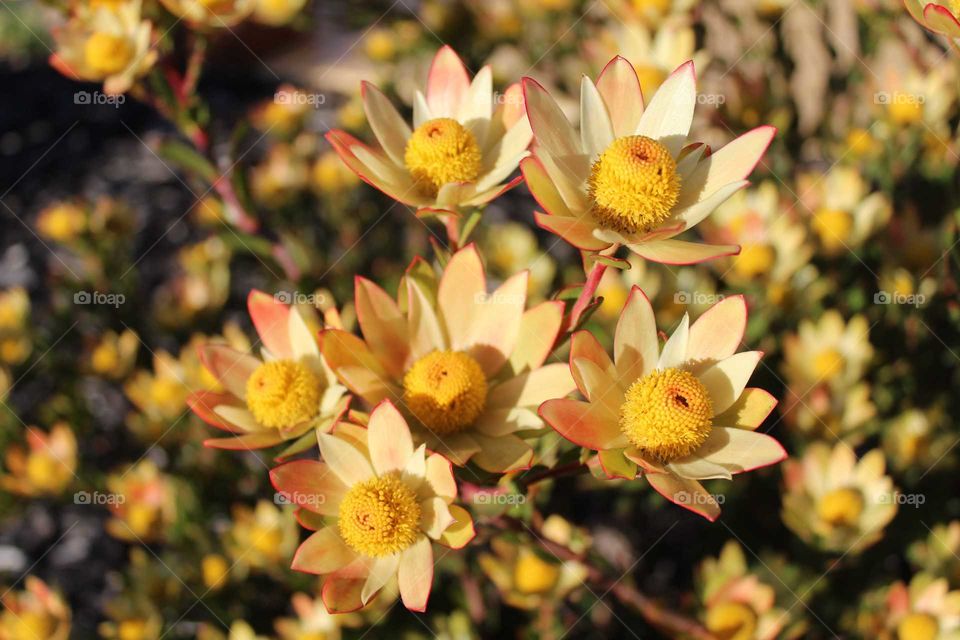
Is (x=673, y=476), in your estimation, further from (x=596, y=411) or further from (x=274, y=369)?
(x=274, y=369)

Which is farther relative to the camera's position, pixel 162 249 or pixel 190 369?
pixel 162 249

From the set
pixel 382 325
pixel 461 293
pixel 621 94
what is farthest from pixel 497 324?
pixel 621 94

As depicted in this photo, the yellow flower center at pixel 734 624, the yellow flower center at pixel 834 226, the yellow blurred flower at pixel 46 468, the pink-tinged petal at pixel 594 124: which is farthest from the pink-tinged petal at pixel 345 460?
the yellow flower center at pixel 834 226

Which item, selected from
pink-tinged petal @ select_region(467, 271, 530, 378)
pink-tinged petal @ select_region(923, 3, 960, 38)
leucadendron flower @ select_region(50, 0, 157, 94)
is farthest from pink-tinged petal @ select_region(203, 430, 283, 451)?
pink-tinged petal @ select_region(923, 3, 960, 38)

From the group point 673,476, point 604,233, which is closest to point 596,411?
point 673,476

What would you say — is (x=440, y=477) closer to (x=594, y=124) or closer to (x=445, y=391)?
(x=445, y=391)

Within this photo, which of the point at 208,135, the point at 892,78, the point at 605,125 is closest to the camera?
the point at 605,125
